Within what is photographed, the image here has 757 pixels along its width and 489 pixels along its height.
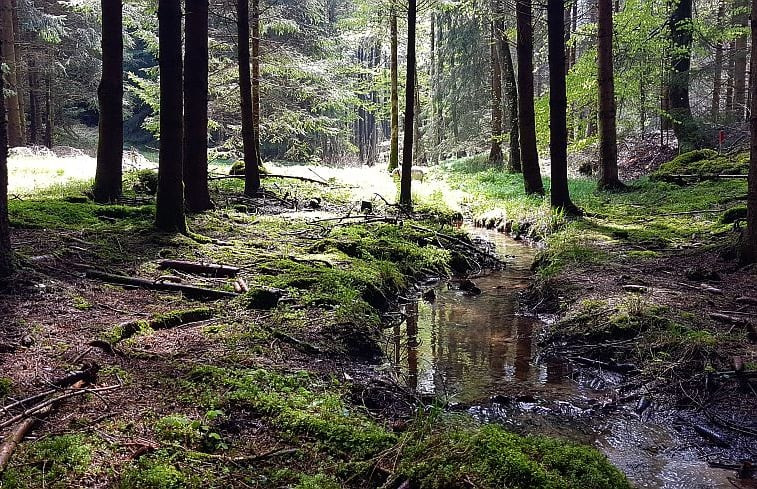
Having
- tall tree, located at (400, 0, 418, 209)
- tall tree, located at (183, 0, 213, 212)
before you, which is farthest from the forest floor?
tall tree, located at (400, 0, 418, 209)

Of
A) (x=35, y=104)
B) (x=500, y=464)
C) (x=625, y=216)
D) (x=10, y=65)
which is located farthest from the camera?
(x=35, y=104)

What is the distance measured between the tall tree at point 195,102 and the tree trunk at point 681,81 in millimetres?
13475

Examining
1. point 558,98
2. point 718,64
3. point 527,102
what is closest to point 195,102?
point 558,98

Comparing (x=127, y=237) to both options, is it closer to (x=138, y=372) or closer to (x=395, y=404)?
(x=138, y=372)

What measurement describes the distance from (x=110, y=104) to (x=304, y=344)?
8094mm

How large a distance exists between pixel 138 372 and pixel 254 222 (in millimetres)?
7363

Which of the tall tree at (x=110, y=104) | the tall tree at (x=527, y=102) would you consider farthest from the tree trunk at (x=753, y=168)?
the tall tree at (x=110, y=104)

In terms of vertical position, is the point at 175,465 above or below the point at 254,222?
below

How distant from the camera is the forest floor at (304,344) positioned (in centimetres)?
303

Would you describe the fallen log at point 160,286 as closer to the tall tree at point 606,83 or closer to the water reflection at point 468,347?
the water reflection at point 468,347

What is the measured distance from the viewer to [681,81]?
17.7m

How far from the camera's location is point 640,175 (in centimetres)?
1875

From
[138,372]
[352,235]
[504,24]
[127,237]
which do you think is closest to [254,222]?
[352,235]

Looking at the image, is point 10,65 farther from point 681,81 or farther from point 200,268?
point 681,81
